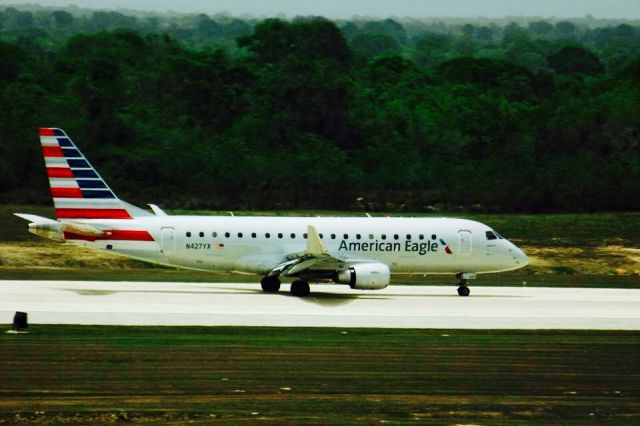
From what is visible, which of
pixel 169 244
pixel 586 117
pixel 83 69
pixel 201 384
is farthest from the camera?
pixel 83 69

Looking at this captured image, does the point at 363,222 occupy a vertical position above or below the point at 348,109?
below

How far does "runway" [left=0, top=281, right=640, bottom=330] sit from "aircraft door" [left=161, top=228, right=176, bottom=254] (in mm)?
1515

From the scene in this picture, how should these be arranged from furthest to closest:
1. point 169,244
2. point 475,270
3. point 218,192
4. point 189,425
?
1. point 218,192
2. point 475,270
3. point 169,244
4. point 189,425

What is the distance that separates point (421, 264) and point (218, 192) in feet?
97.5

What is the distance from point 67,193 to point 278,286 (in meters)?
8.29

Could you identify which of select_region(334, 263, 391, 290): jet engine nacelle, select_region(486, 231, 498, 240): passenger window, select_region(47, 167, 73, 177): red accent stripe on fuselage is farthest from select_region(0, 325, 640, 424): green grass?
select_region(486, 231, 498, 240): passenger window

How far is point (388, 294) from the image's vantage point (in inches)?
1865

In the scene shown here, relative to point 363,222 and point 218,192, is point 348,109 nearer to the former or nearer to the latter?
point 218,192

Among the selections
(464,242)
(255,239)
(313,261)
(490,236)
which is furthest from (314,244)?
(490,236)

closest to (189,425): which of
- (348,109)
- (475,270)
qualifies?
(475,270)

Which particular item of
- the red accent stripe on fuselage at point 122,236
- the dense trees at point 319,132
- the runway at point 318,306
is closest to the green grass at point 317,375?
the runway at point 318,306

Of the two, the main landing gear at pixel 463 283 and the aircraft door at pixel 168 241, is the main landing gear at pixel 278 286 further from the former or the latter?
the main landing gear at pixel 463 283

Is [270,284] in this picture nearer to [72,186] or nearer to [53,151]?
[72,186]

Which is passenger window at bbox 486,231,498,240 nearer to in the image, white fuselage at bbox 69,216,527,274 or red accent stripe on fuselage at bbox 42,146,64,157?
white fuselage at bbox 69,216,527,274
